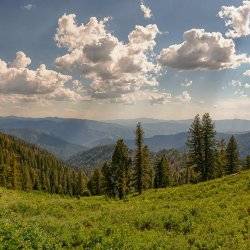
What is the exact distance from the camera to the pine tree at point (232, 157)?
10494cm

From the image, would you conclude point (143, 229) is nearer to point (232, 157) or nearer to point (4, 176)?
point (232, 157)

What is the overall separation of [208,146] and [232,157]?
23778 mm

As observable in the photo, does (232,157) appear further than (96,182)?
No

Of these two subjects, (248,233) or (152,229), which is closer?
(248,233)

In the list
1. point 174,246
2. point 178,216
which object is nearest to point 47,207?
point 178,216

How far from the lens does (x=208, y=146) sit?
84.2 metres

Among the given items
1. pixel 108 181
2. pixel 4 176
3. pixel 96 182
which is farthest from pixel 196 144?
pixel 4 176

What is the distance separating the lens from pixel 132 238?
21.0 meters

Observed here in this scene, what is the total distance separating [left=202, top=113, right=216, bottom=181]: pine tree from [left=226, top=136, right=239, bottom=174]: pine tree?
21.6m

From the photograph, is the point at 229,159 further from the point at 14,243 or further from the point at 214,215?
the point at 14,243

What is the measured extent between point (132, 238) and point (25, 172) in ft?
471

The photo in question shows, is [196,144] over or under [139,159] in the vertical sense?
over

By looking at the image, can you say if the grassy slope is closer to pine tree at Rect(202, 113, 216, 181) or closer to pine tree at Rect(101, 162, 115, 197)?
pine tree at Rect(202, 113, 216, 181)

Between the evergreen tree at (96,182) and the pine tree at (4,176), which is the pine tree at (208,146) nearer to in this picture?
the evergreen tree at (96,182)
